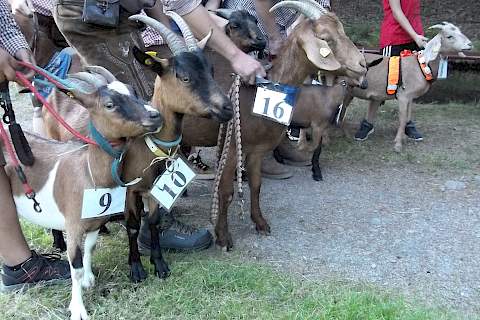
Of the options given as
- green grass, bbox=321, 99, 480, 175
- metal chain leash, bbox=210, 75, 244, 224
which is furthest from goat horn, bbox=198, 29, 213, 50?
green grass, bbox=321, 99, 480, 175

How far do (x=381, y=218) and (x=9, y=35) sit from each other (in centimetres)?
298

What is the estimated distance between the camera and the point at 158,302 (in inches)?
121

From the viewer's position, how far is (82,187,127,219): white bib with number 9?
9.25 feet

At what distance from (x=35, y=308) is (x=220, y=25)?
7.06 feet

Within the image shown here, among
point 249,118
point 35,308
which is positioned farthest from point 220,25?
point 35,308

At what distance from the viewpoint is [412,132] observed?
21.4 ft

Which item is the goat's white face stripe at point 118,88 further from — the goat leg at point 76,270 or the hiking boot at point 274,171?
the hiking boot at point 274,171

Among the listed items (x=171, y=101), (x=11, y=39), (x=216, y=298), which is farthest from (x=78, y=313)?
(x=11, y=39)

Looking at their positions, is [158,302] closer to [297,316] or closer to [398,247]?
[297,316]

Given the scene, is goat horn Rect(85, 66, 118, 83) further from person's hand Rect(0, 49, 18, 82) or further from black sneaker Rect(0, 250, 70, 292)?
black sneaker Rect(0, 250, 70, 292)

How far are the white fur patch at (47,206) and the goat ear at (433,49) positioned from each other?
4.40 metres

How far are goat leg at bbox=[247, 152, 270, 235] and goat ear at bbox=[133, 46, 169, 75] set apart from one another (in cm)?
109

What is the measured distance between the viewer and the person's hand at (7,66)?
267 centimetres

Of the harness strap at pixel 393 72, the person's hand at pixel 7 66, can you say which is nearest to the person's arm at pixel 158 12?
the person's hand at pixel 7 66
